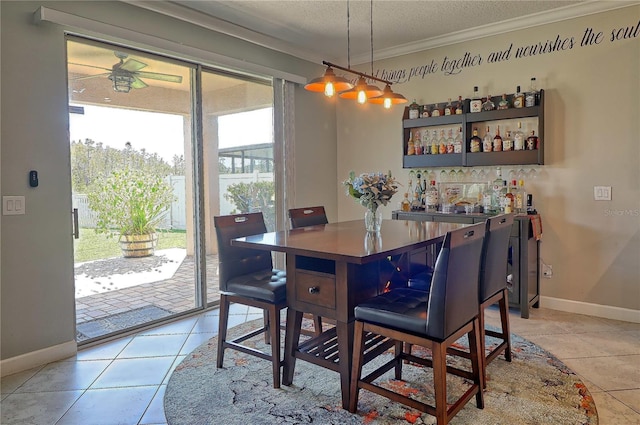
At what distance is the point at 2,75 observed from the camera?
2701 millimetres

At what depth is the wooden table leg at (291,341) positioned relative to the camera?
8.02 ft

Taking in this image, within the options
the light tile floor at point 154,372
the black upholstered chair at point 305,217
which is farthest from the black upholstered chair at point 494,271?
the black upholstered chair at point 305,217

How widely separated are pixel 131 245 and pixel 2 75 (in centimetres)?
156

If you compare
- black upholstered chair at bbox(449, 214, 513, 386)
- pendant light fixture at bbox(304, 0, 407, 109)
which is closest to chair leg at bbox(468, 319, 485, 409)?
black upholstered chair at bbox(449, 214, 513, 386)

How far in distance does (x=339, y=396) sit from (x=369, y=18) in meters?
3.22

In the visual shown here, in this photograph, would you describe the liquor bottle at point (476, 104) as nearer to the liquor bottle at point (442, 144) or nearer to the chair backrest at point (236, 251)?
the liquor bottle at point (442, 144)

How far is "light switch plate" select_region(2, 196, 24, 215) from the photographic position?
273 cm

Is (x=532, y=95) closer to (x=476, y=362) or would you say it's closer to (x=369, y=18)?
(x=369, y=18)

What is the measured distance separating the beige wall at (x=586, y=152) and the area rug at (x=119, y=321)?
3.59m

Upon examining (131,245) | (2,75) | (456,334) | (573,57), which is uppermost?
(573,57)

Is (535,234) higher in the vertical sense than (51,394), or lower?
higher

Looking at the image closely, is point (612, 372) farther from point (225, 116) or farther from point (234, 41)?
point (234, 41)

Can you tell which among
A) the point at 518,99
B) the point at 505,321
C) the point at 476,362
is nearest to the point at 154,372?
the point at 476,362

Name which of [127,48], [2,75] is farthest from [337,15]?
[2,75]
